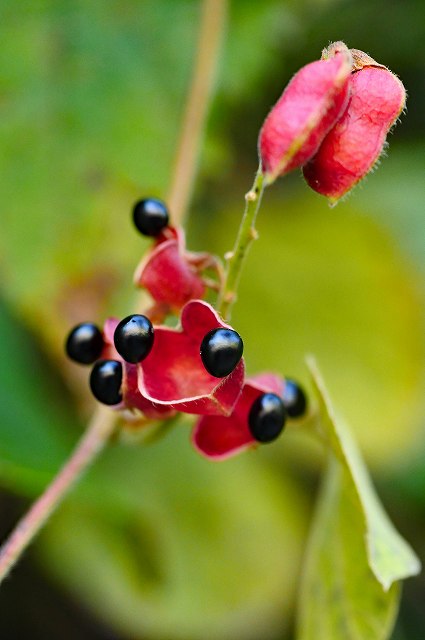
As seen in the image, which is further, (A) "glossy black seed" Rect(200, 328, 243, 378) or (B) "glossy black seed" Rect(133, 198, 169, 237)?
(B) "glossy black seed" Rect(133, 198, 169, 237)

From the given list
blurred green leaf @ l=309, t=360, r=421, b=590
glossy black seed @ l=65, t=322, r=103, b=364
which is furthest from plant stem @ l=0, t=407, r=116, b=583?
blurred green leaf @ l=309, t=360, r=421, b=590

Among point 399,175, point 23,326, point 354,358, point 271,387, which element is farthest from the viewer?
point 399,175

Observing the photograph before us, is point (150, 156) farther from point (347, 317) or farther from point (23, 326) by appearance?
point (347, 317)

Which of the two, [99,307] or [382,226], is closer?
[99,307]

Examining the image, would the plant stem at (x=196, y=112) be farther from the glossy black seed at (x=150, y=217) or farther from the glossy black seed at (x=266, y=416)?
the glossy black seed at (x=266, y=416)

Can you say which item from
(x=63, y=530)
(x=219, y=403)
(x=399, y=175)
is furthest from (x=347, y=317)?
(x=219, y=403)

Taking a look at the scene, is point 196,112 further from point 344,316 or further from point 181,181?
point 344,316

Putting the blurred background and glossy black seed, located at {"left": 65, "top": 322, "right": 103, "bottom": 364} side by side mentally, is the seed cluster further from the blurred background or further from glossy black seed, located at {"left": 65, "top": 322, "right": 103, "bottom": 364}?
the blurred background
